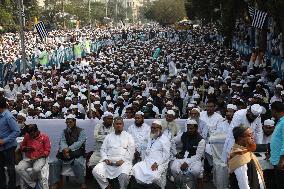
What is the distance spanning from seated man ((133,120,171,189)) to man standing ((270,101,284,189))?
76.0 inches

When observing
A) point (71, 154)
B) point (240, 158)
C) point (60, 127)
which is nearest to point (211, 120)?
point (71, 154)

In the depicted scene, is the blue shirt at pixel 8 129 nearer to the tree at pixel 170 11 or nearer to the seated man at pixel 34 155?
the seated man at pixel 34 155


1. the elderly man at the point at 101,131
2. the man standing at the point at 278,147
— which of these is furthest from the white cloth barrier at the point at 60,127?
the man standing at the point at 278,147

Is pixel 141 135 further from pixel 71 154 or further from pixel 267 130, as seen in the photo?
pixel 267 130

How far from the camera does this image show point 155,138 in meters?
7.96

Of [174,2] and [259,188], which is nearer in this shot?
[259,188]

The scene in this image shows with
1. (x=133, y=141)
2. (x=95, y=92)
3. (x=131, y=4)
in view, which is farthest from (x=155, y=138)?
(x=131, y=4)

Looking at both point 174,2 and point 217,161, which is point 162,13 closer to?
point 174,2

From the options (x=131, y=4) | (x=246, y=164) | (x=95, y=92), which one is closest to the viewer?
(x=246, y=164)

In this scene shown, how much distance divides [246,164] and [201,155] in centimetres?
312

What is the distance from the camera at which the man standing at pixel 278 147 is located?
5.79 m

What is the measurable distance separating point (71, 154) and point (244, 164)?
4.01 meters

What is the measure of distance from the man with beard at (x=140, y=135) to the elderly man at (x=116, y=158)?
0.80 ft

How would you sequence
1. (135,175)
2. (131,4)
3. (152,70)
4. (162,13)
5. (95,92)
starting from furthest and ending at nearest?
(131,4), (162,13), (152,70), (95,92), (135,175)
